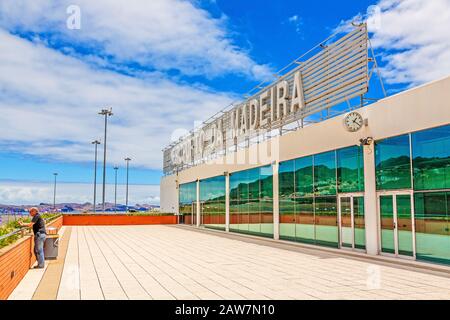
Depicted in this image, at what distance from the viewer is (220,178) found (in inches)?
1191

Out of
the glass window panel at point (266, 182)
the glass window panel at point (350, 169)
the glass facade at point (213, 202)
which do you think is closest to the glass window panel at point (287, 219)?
the glass window panel at point (266, 182)

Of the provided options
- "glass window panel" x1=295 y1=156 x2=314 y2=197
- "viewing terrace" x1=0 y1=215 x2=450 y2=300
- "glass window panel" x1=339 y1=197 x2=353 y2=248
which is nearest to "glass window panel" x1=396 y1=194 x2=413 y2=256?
"viewing terrace" x1=0 y1=215 x2=450 y2=300

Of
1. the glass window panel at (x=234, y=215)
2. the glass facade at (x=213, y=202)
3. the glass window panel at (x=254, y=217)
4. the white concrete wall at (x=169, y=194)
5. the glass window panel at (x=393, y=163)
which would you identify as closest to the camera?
the glass window panel at (x=393, y=163)

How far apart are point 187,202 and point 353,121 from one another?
82.3 ft

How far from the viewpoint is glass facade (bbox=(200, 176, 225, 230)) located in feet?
98.0

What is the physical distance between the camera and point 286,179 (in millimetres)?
20750

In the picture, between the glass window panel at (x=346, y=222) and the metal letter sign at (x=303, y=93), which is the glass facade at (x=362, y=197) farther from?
the metal letter sign at (x=303, y=93)

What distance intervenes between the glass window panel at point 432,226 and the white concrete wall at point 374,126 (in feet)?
6.55

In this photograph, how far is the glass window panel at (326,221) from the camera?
17.1 meters

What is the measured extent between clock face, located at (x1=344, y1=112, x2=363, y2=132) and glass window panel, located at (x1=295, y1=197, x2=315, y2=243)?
13.5 feet

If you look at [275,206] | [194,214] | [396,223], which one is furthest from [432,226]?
[194,214]

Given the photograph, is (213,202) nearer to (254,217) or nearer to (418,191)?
(254,217)

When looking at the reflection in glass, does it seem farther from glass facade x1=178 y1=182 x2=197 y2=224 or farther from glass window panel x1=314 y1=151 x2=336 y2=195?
glass facade x1=178 y1=182 x2=197 y2=224
